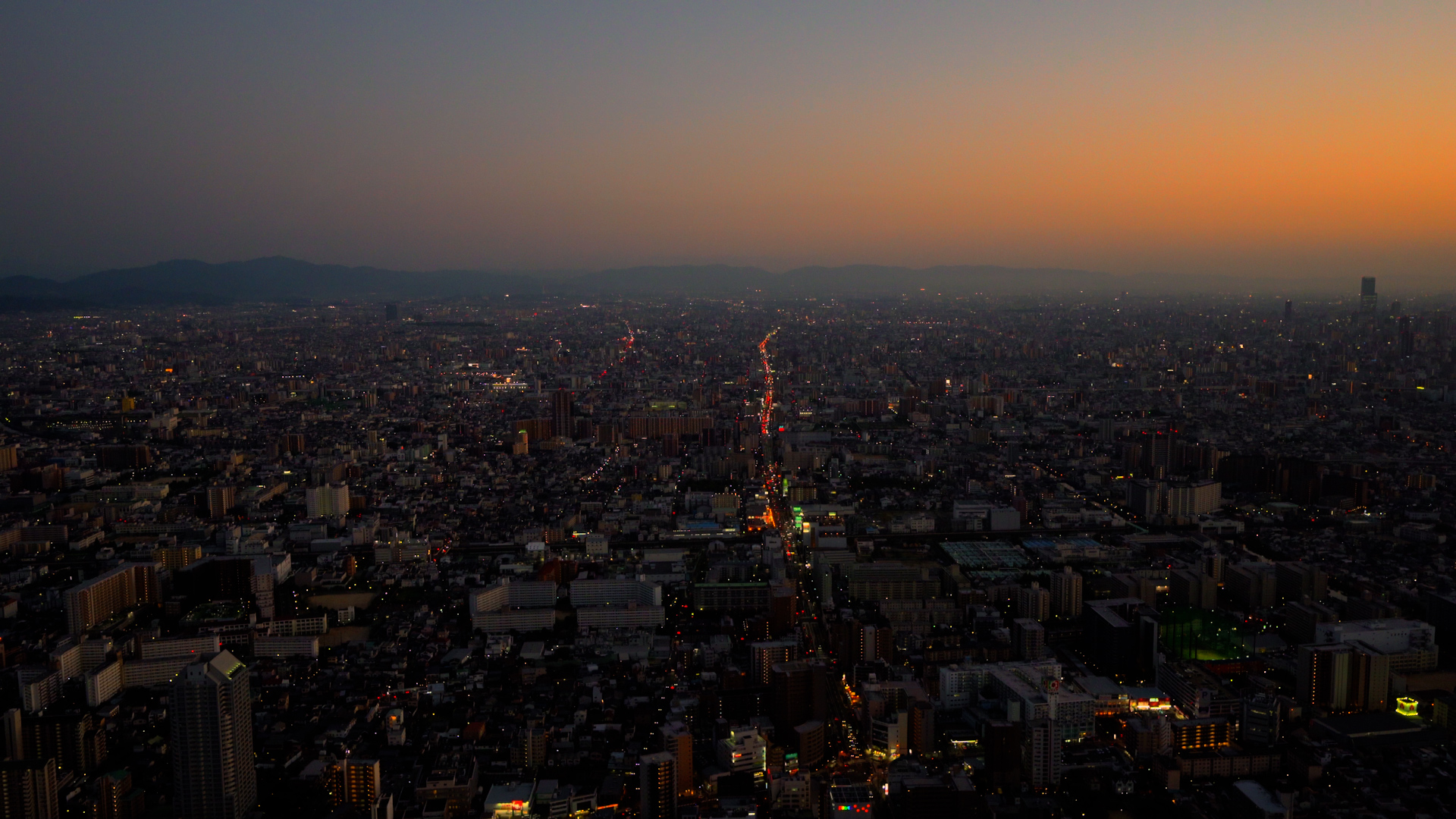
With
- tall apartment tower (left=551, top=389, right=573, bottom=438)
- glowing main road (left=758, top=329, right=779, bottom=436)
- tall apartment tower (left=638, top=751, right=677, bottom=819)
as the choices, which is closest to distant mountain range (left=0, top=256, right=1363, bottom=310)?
glowing main road (left=758, top=329, right=779, bottom=436)

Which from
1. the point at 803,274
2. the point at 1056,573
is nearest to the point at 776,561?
the point at 1056,573

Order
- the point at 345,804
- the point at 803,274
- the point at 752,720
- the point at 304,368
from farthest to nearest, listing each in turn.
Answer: the point at 803,274
the point at 304,368
the point at 752,720
the point at 345,804

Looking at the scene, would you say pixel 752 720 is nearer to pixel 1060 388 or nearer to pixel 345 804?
pixel 345 804

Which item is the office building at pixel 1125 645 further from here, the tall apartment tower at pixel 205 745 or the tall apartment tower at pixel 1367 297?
the tall apartment tower at pixel 1367 297

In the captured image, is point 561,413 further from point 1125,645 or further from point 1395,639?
point 1395,639

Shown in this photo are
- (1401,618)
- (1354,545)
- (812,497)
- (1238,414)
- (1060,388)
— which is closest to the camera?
(1401,618)

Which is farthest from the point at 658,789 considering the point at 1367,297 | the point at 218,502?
the point at 1367,297
